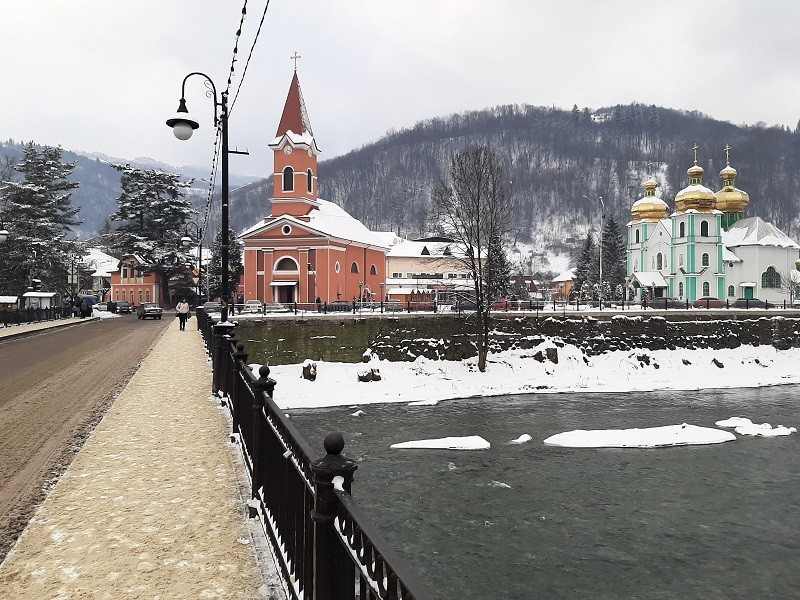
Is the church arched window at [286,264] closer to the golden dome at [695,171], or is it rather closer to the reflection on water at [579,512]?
the reflection on water at [579,512]

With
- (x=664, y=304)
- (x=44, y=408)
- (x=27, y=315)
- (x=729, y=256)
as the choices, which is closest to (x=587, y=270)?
(x=729, y=256)

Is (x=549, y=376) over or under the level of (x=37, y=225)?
under

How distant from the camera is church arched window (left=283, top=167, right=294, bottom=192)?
47.0 metres

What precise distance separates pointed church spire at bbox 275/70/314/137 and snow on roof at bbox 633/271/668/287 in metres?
33.1

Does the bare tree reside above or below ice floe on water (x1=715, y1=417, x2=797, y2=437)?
above

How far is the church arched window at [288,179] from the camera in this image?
154 ft

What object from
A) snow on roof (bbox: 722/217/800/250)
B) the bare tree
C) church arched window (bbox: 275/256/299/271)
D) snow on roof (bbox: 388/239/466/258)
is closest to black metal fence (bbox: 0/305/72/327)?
church arched window (bbox: 275/256/299/271)

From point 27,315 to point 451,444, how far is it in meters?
30.9

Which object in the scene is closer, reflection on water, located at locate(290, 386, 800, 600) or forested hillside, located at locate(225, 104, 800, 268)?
reflection on water, located at locate(290, 386, 800, 600)

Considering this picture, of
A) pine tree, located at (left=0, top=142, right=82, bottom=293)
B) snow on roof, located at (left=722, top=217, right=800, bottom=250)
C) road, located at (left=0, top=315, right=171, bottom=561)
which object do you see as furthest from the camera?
snow on roof, located at (left=722, top=217, right=800, bottom=250)

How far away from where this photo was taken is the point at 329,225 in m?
46.3

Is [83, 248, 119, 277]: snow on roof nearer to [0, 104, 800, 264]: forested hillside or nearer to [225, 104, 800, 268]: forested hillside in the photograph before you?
[0, 104, 800, 264]: forested hillside

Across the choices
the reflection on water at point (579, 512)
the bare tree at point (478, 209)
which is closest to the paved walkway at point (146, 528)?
the reflection on water at point (579, 512)

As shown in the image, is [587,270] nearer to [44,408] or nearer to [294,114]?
[294,114]
